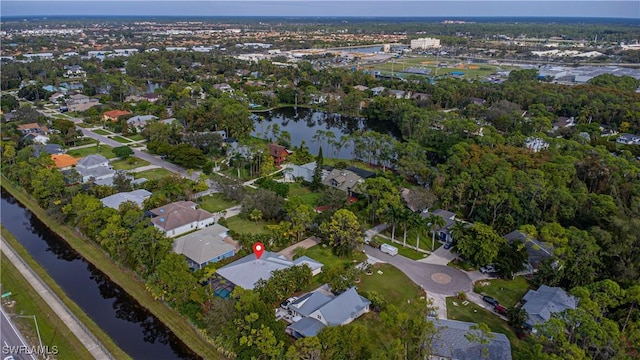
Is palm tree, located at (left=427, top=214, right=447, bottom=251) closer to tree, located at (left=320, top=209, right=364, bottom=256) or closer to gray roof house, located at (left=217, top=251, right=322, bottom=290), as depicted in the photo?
tree, located at (left=320, top=209, right=364, bottom=256)

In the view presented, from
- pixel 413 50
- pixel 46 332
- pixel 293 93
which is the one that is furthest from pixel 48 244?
pixel 413 50

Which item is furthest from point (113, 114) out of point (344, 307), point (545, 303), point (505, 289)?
point (545, 303)

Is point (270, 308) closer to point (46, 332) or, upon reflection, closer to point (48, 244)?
point (46, 332)

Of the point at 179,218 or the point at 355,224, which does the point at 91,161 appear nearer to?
the point at 179,218

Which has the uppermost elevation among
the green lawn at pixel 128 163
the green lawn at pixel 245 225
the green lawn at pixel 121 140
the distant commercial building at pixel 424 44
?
the distant commercial building at pixel 424 44

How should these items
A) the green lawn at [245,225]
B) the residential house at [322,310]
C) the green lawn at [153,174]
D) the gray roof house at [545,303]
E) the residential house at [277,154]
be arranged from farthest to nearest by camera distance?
the residential house at [277,154] < the green lawn at [153,174] < the green lawn at [245,225] < the gray roof house at [545,303] < the residential house at [322,310]

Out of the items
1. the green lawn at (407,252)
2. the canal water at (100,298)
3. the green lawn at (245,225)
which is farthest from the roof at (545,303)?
the green lawn at (245,225)

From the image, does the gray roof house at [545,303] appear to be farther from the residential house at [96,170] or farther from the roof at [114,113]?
the roof at [114,113]
